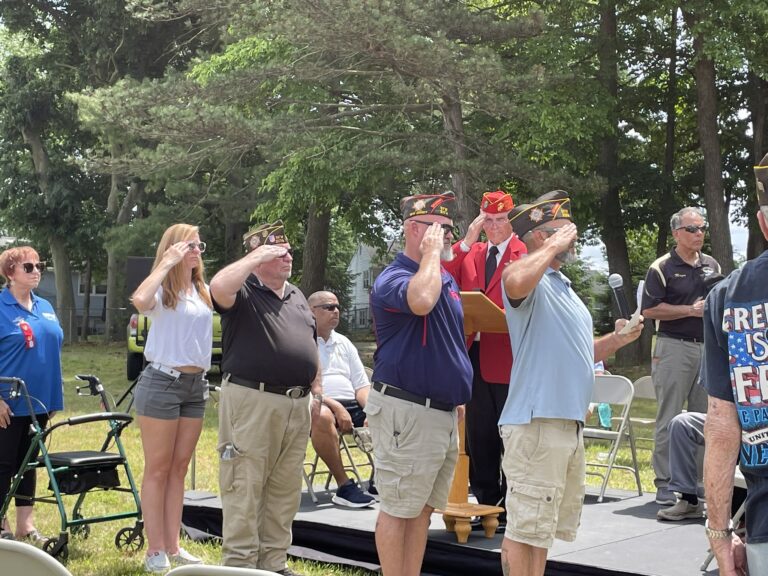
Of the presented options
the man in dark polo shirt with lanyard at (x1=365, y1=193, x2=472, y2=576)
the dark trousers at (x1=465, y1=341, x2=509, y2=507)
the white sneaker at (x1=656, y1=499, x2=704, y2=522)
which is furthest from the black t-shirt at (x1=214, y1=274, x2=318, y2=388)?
the white sneaker at (x1=656, y1=499, x2=704, y2=522)

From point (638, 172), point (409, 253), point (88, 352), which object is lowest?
point (88, 352)

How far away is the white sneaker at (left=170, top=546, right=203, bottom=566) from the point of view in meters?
5.52

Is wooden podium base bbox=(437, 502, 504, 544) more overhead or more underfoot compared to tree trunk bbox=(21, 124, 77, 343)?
more underfoot

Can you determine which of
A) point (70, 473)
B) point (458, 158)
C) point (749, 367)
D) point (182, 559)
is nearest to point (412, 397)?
point (182, 559)

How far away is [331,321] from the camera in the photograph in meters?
7.52

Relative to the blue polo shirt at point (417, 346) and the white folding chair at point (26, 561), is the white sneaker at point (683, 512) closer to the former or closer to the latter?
the blue polo shirt at point (417, 346)

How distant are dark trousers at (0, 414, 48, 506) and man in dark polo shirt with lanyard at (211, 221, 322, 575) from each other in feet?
5.23

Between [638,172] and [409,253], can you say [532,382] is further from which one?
[638,172]

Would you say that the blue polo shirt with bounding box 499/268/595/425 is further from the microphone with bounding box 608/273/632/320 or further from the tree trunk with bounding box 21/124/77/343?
the tree trunk with bounding box 21/124/77/343

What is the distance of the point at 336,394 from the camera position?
768cm

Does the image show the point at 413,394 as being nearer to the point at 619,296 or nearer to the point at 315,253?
the point at 619,296

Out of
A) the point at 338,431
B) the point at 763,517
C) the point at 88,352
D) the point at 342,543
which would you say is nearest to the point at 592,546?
the point at 342,543

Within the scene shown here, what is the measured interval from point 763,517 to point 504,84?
43.4 feet

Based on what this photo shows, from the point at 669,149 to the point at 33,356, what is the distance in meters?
18.3
